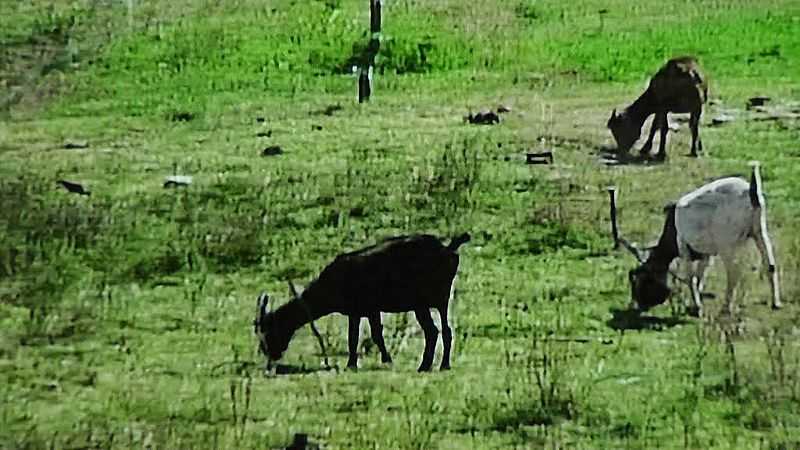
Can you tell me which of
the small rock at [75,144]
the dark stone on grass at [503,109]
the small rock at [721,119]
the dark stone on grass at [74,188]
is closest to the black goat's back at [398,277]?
the dark stone on grass at [74,188]

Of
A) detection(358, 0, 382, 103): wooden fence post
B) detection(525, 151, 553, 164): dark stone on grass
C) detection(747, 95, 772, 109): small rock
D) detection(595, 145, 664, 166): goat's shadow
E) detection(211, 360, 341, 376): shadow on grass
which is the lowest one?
detection(358, 0, 382, 103): wooden fence post

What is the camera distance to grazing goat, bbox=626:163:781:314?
12352 mm

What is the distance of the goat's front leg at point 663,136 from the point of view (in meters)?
19.8

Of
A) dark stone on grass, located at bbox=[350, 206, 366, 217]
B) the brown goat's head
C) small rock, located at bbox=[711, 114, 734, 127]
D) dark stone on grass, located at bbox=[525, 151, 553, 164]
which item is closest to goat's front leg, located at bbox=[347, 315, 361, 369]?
the brown goat's head

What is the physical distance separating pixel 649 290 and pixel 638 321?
0.40 meters

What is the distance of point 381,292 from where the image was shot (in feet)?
35.1

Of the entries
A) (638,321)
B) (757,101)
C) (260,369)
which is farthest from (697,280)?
(757,101)

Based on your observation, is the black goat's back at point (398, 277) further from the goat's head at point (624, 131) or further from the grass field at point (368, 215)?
the goat's head at point (624, 131)

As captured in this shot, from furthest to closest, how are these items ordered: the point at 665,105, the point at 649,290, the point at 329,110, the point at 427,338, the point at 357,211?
1. the point at 329,110
2. the point at 665,105
3. the point at 357,211
4. the point at 649,290
5. the point at 427,338

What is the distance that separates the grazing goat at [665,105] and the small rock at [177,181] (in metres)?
5.02

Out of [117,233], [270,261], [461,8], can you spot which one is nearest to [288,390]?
[270,261]

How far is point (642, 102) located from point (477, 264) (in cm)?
635

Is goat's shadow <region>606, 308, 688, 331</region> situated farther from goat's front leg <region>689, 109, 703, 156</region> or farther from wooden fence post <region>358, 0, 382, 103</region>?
wooden fence post <region>358, 0, 382, 103</region>

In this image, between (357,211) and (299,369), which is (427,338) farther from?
(357,211)
